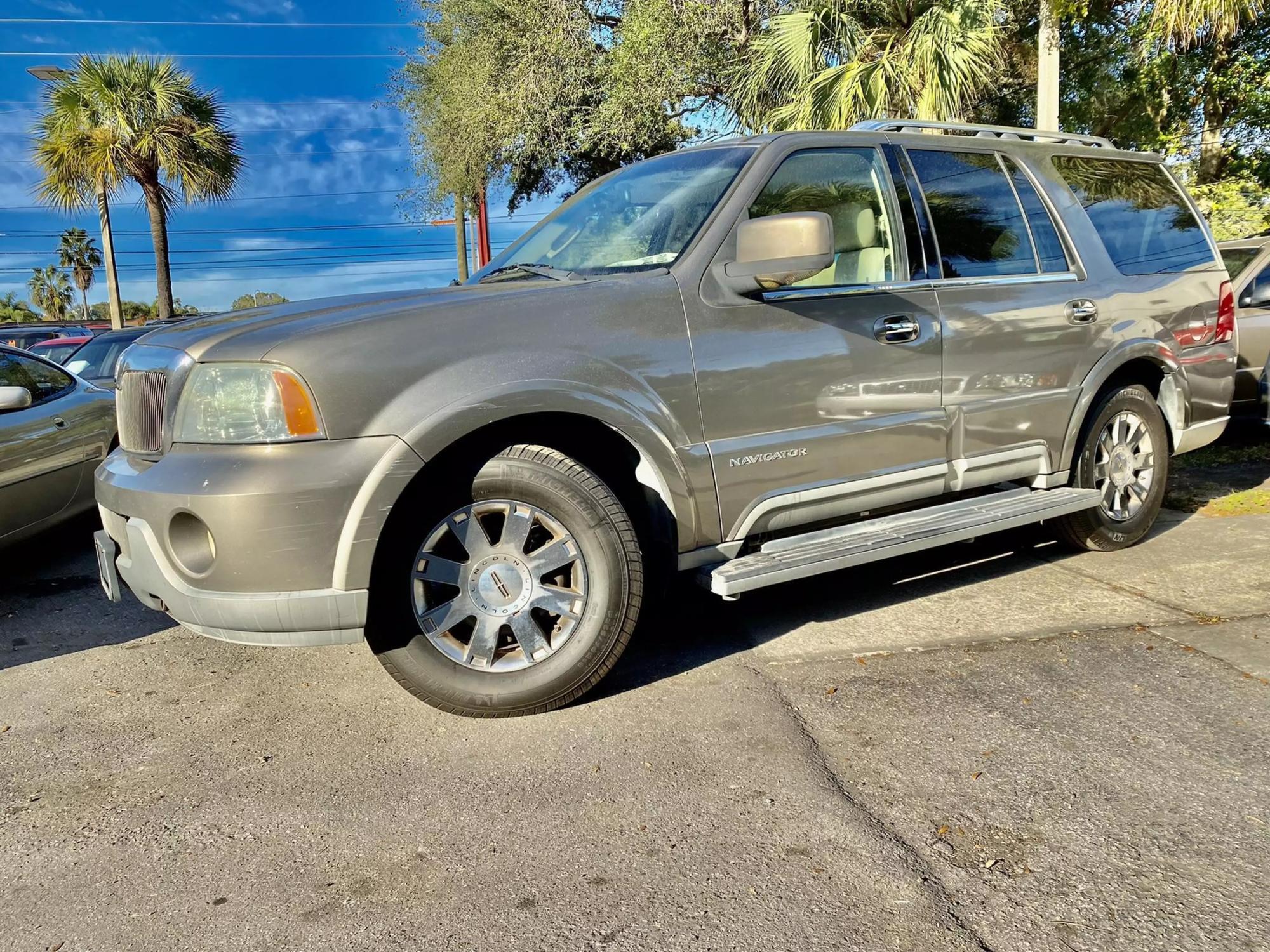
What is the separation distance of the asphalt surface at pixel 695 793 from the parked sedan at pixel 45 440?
4.12 feet

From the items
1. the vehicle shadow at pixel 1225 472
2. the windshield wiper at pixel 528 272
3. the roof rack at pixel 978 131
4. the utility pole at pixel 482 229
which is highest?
the utility pole at pixel 482 229

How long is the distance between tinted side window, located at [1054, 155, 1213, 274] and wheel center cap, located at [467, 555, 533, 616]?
3409mm

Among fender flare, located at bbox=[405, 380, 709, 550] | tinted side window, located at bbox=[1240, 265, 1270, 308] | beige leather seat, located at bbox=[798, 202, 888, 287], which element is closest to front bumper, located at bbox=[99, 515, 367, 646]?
fender flare, located at bbox=[405, 380, 709, 550]

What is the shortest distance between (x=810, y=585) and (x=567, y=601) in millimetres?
1854

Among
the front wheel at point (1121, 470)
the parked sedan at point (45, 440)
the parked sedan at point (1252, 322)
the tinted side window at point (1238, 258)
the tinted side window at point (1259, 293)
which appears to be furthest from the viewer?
the tinted side window at point (1238, 258)

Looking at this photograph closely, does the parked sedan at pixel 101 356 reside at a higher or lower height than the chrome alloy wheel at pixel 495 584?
higher

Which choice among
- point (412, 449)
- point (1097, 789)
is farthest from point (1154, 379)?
point (412, 449)

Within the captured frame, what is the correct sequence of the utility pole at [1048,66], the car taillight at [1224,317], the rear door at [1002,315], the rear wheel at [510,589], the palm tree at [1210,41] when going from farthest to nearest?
the palm tree at [1210,41] → the utility pole at [1048,66] → the car taillight at [1224,317] → the rear door at [1002,315] → the rear wheel at [510,589]

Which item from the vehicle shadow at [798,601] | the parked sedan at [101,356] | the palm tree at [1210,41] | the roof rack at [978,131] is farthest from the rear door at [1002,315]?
the parked sedan at [101,356]

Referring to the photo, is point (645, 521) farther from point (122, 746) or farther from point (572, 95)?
point (572, 95)

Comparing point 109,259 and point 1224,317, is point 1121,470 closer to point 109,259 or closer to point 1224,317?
point 1224,317

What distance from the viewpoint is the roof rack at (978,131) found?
4.26 m

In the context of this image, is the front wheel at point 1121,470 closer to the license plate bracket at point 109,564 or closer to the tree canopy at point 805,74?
the license plate bracket at point 109,564

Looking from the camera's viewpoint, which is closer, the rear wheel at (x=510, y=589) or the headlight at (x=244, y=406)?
the headlight at (x=244, y=406)
